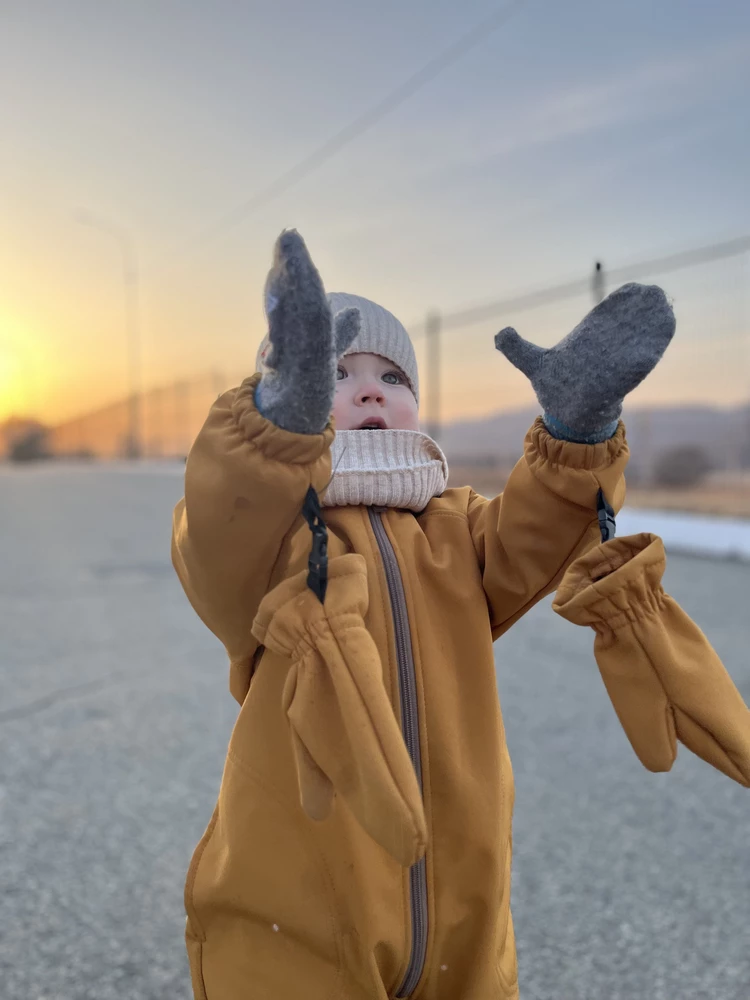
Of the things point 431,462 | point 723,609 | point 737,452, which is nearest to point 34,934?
point 431,462

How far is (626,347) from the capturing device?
898 mm

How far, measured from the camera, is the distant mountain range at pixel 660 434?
6781 mm

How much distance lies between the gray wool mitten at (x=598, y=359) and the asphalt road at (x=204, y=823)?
4.20 feet

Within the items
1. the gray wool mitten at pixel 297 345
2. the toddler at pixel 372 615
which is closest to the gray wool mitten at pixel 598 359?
the toddler at pixel 372 615

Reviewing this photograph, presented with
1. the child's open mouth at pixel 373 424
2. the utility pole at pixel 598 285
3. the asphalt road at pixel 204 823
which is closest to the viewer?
the child's open mouth at pixel 373 424

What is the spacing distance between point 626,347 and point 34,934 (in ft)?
5.85

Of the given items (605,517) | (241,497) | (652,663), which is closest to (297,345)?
(241,497)

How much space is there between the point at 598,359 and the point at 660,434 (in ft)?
22.2

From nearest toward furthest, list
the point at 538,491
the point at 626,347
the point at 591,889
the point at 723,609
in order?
the point at 626,347 → the point at 538,491 → the point at 591,889 → the point at 723,609

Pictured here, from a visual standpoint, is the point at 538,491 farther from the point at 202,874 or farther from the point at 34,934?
the point at 34,934

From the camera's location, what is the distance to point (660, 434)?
23.9ft

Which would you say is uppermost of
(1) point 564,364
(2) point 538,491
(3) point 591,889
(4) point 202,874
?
(1) point 564,364

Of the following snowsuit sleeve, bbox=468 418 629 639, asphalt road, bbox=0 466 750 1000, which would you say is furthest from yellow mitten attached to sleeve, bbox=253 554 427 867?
asphalt road, bbox=0 466 750 1000

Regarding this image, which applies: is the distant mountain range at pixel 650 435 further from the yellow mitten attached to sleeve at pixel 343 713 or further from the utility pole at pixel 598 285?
the yellow mitten attached to sleeve at pixel 343 713
